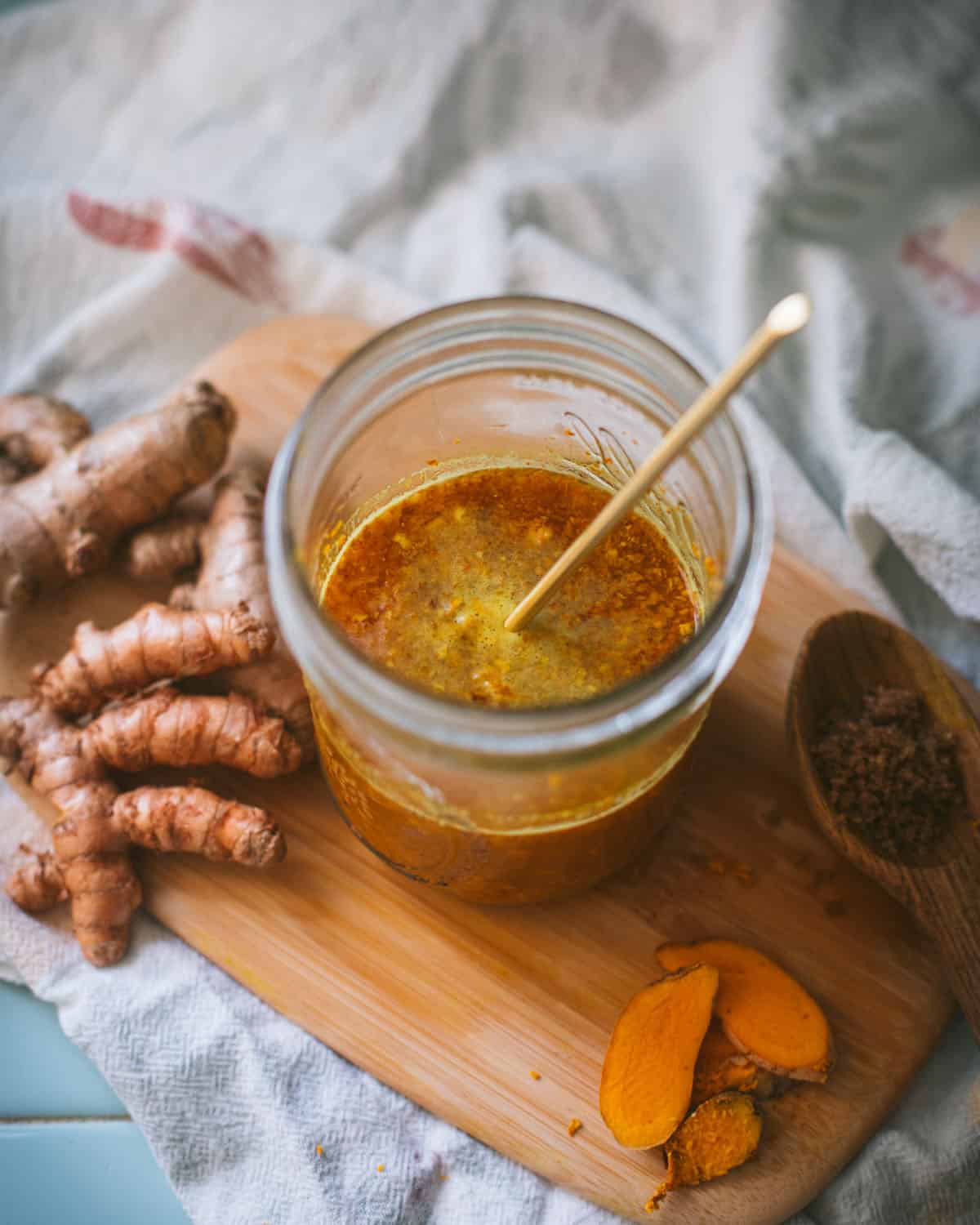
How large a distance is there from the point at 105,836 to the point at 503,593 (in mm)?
541

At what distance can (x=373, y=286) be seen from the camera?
1.79m

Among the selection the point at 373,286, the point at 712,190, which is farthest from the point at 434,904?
the point at 712,190

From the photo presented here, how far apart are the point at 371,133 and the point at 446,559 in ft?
3.44

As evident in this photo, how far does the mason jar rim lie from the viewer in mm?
934

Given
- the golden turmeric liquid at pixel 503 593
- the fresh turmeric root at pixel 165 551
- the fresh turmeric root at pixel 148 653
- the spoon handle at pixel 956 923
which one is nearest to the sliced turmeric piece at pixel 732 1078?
the spoon handle at pixel 956 923

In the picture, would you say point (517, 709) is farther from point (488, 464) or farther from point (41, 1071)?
point (41, 1071)

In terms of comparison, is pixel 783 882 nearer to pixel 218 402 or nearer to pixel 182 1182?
pixel 182 1182

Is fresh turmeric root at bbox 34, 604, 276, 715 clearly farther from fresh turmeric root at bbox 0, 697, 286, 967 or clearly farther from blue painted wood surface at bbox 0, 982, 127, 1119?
blue painted wood surface at bbox 0, 982, 127, 1119

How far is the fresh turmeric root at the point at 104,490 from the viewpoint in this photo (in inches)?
57.3

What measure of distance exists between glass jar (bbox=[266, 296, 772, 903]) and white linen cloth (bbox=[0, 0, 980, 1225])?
1.55 ft

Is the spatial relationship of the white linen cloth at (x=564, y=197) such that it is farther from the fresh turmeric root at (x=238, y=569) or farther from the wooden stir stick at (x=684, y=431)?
the wooden stir stick at (x=684, y=431)

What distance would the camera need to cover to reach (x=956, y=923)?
4.23 feet

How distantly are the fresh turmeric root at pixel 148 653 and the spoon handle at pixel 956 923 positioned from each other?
80 cm

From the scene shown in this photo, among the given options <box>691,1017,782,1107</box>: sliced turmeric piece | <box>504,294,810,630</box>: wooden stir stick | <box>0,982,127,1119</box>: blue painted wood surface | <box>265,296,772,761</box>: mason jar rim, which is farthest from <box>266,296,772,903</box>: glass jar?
<box>0,982,127,1119</box>: blue painted wood surface
